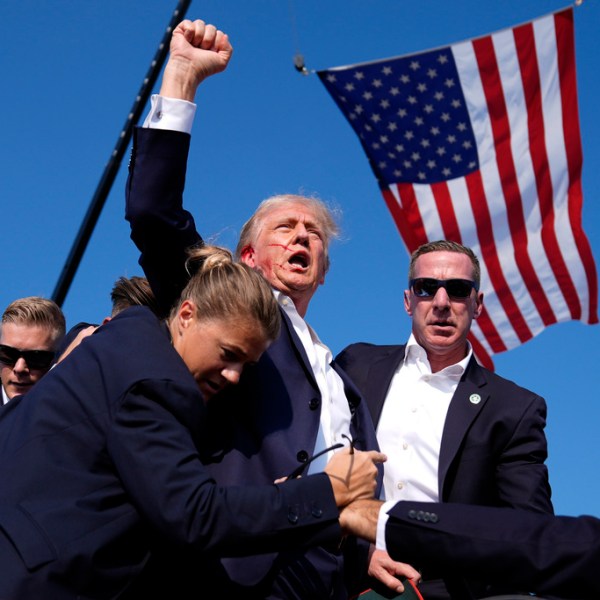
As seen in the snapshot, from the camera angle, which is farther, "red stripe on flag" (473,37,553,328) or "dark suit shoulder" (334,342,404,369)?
"red stripe on flag" (473,37,553,328)

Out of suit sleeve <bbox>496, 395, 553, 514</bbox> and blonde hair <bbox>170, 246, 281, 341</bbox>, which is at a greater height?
blonde hair <bbox>170, 246, 281, 341</bbox>

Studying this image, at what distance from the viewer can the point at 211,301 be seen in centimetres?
319

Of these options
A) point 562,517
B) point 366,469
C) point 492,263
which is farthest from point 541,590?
point 492,263

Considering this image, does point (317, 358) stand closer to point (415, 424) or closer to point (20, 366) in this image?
point (415, 424)

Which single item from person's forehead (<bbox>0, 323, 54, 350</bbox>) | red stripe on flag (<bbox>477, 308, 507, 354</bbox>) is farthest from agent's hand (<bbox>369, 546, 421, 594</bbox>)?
red stripe on flag (<bbox>477, 308, 507, 354</bbox>)

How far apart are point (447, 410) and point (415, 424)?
0.16 meters

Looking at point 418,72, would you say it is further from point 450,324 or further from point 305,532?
point 305,532

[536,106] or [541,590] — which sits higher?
[536,106]

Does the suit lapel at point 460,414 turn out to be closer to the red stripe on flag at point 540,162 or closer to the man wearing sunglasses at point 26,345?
the man wearing sunglasses at point 26,345

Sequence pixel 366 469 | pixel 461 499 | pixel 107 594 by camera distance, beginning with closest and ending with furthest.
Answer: pixel 107 594
pixel 366 469
pixel 461 499

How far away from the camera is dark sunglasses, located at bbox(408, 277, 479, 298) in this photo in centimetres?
520

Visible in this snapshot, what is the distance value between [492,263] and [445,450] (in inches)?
226

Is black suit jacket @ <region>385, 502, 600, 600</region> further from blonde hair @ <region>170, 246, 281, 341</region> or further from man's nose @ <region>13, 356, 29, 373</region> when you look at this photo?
man's nose @ <region>13, 356, 29, 373</region>

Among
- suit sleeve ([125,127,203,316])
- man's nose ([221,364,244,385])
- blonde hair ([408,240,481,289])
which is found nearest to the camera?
man's nose ([221,364,244,385])
